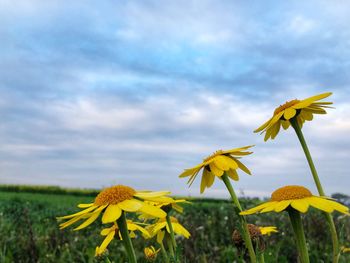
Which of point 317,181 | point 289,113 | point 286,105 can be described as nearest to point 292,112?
point 289,113

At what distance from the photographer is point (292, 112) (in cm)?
199

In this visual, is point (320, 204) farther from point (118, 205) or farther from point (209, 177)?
point (118, 205)

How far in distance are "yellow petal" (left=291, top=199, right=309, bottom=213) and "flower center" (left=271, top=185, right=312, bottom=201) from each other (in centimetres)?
6

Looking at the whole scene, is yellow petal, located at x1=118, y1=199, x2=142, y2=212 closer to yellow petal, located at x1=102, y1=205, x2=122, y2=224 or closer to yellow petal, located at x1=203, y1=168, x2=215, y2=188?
yellow petal, located at x1=102, y1=205, x2=122, y2=224

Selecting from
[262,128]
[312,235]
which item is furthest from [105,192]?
[312,235]

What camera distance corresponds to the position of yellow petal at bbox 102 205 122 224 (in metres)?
1.51

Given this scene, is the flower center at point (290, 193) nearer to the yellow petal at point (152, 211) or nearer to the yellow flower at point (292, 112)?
the yellow flower at point (292, 112)

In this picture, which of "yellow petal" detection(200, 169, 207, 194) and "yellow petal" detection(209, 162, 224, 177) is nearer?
"yellow petal" detection(209, 162, 224, 177)

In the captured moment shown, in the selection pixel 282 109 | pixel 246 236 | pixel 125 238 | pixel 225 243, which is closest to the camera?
pixel 125 238

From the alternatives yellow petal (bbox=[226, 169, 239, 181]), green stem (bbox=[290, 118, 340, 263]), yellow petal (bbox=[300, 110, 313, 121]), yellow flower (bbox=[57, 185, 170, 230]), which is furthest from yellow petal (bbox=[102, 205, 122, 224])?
yellow petal (bbox=[300, 110, 313, 121])

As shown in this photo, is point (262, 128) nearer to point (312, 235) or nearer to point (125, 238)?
point (125, 238)

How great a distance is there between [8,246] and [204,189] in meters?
4.21

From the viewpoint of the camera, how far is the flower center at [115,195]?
1733mm

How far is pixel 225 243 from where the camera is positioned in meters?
6.53
